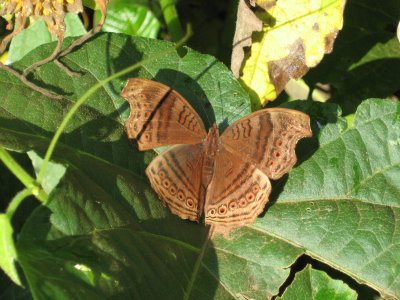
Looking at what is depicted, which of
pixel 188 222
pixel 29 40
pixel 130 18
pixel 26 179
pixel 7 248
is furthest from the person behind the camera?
pixel 130 18

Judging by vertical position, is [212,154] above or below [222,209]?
above

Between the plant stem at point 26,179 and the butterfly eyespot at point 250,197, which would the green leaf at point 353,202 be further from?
the plant stem at point 26,179

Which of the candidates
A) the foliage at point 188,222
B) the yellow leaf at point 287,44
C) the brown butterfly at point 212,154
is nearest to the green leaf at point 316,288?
the foliage at point 188,222

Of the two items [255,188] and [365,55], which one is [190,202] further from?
[365,55]

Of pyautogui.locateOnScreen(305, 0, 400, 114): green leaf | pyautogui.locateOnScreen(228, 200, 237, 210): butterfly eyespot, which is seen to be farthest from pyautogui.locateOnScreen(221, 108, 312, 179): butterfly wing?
pyautogui.locateOnScreen(305, 0, 400, 114): green leaf

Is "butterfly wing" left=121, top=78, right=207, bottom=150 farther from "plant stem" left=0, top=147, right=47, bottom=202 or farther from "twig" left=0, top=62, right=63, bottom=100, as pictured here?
"plant stem" left=0, top=147, right=47, bottom=202

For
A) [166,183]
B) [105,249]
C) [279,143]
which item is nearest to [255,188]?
[279,143]
